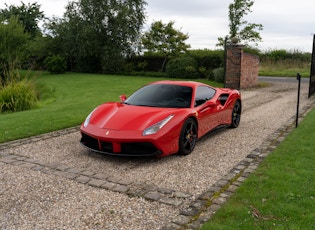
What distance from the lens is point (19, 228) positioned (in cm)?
333

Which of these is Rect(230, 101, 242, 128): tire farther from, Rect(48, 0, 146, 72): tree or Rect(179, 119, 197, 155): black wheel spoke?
Rect(48, 0, 146, 72): tree

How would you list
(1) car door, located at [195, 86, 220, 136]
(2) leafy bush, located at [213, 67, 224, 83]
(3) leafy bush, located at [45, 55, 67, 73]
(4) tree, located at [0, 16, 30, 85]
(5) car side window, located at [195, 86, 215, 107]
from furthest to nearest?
(3) leafy bush, located at [45, 55, 67, 73] → (4) tree, located at [0, 16, 30, 85] → (2) leafy bush, located at [213, 67, 224, 83] → (5) car side window, located at [195, 86, 215, 107] → (1) car door, located at [195, 86, 220, 136]

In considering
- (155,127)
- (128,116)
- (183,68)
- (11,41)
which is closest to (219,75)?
(183,68)

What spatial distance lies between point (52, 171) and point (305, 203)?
3.45 m

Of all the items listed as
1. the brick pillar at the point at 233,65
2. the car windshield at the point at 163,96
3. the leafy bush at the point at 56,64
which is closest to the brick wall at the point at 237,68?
the brick pillar at the point at 233,65

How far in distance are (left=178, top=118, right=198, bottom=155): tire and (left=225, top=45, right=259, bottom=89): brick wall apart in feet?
38.6

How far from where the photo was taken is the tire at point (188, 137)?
553cm

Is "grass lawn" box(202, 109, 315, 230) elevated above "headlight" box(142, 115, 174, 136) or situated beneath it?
situated beneath

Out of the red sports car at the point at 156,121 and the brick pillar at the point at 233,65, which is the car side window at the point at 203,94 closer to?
the red sports car at the point at 156,121

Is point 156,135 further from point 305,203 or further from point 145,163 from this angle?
point 305,203

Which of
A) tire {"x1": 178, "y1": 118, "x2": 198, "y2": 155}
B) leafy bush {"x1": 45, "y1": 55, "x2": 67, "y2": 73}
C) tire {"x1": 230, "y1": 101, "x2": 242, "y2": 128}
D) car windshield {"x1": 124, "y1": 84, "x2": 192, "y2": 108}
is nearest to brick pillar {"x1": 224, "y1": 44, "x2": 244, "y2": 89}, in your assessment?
tire {"x1": 230, "y1": 101, "x2": 242, "y2": 128}

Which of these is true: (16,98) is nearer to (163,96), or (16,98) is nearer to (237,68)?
Answer: (163,96)

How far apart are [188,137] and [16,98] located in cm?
881

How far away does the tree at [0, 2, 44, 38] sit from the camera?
42.7 m
